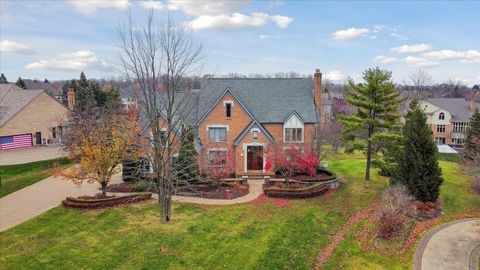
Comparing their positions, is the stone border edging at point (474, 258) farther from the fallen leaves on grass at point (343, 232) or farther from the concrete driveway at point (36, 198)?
the concrete driveway at point (36, 198)

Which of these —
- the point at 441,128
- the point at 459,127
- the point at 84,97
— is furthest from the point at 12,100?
the point at 459,127

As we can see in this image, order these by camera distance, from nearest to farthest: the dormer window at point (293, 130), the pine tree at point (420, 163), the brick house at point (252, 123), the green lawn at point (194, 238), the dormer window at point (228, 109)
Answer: the green lawn at point (194, 238) → the pine tree at point (420, 163) → the brick house at point (252, 123) → the dormer window at point (228, 109) → the dormer window at point (293, 130)

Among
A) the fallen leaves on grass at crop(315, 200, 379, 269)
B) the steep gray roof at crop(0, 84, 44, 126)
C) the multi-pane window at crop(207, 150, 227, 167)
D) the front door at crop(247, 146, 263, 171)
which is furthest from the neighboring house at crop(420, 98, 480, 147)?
the steep gray roof at crop(0, 84, 44, 126)

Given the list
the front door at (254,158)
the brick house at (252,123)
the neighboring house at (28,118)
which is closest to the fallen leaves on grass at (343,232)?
the brick house at (252,123)

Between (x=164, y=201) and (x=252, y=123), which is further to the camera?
(x=252, y=123)

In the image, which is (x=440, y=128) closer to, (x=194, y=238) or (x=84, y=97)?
(x=194, y=238)

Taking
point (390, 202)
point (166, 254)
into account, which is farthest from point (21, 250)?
point (390, 202)
